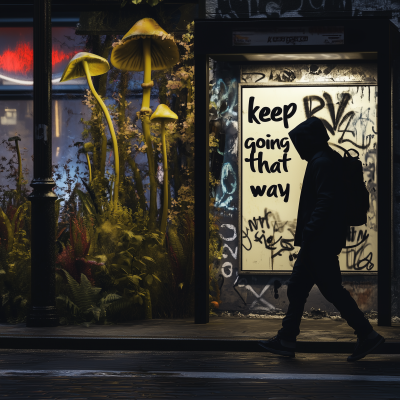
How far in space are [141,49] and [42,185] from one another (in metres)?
2.40

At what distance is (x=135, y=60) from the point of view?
9.21 meters

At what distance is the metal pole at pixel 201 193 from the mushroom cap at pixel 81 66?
5.77ft

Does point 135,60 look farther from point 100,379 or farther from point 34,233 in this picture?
point 100,379

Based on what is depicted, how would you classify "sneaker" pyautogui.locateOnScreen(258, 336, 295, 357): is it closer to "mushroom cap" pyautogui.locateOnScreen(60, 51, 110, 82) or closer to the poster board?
the poster board

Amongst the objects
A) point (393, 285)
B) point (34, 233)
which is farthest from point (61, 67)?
point (393, 285)

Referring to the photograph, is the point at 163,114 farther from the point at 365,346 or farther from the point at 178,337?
the point at 365,346

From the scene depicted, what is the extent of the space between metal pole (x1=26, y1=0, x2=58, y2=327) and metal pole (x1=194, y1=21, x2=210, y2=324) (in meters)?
1.58

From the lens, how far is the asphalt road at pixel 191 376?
497 centimetres

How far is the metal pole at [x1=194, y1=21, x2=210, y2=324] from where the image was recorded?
311 inches

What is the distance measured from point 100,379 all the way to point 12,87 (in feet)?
17.3

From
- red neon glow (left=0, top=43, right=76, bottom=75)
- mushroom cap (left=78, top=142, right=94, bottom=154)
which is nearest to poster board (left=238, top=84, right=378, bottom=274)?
mushroom cap (left=78, top=142, right=94, bottom=154)

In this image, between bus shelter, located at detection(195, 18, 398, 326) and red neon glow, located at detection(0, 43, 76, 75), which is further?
red neon glow, located at detection(0, 43, 76, 75)

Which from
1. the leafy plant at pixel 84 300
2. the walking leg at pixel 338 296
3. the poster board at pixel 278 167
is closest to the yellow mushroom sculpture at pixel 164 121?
the poster board at pixel 278 167

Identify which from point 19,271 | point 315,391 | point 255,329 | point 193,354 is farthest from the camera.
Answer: point 19,271
